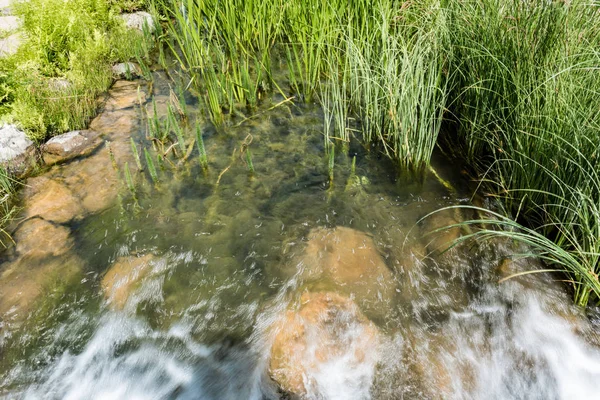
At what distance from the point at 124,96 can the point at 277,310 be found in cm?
323

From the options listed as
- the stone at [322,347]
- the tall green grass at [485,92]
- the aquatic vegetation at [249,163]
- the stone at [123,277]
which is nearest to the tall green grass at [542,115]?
the tall green grass at [485,92]

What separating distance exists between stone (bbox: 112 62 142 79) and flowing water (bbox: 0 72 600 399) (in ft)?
6.84

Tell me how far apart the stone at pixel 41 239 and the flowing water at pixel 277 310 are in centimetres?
6

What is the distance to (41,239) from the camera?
316cm

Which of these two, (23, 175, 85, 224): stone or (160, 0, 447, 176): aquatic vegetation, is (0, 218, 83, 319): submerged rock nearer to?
(23, 175, 85, 224): stone

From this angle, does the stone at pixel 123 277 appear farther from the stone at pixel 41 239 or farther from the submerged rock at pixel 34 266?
the stone at pixel 41 239

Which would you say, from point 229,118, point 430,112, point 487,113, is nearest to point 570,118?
point 487,113

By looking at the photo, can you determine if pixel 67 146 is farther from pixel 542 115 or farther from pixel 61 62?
pixel 542 115

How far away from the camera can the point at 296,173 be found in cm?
368

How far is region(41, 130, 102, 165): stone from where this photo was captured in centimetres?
388

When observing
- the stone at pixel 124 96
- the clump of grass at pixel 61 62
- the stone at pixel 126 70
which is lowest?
the stone at pixel 124 96

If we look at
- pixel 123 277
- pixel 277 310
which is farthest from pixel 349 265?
pixel 123 277

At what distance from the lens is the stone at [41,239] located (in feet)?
10.1

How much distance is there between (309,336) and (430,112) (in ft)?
6.78
